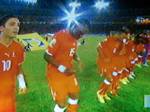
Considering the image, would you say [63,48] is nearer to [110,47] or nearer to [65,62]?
[65,62]

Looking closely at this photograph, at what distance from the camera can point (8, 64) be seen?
3.48 metres

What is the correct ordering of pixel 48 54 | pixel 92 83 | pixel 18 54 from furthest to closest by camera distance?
pixel 92 83 → pixel 48 54 → pixel 18 54

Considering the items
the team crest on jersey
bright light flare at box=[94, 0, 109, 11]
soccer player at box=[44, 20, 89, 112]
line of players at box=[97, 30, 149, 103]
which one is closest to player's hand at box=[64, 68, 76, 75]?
soccer player at box=[44, 20, 89, 112]

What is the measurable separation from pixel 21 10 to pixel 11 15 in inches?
5.4

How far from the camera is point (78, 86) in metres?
4.07

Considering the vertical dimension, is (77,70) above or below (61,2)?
below

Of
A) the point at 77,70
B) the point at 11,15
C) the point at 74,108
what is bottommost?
the point at 74,108

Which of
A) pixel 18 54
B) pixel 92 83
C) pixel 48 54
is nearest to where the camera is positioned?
pixel 18 54

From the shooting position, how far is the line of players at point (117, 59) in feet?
13.9

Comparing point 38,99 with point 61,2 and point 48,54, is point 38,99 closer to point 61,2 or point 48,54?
point 48,54

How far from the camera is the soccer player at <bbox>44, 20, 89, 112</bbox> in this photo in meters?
3.85

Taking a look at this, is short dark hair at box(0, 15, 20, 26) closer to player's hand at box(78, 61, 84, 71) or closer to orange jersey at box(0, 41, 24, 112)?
orange jersey at box(0, 41, 24, 112)

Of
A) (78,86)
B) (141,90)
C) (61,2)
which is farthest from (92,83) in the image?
(61,2)

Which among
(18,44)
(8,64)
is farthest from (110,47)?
(8,64)
